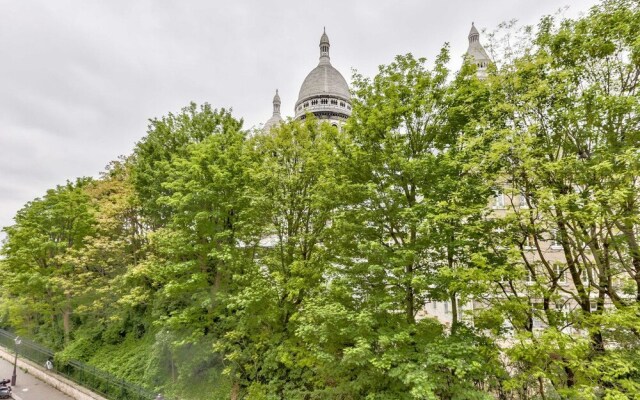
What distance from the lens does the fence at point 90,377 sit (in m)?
20.1

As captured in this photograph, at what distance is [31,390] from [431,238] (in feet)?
113

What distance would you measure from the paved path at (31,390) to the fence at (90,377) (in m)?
1.21

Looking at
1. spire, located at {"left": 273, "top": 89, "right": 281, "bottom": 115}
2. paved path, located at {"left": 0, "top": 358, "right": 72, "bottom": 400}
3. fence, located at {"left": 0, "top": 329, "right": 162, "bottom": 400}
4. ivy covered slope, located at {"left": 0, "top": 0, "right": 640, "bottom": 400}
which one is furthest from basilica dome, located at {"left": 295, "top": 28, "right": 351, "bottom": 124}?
paved path, located at {"left": 0, "top": 358, "right": 72, "bottom": 400}

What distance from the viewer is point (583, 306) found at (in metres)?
10.6

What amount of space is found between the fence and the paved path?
47.5 inches

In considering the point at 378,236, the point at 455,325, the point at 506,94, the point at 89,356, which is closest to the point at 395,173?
the point at 378,236

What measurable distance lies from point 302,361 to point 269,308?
9.34 ft

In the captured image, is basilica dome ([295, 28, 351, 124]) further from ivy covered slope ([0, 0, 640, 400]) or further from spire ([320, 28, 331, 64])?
ivy covered slope ([0, 0, 640, 400])

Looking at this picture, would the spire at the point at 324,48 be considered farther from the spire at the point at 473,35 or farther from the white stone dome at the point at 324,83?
the spire at the point at 473,35

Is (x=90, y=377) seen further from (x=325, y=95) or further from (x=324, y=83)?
(x=324, y=83)

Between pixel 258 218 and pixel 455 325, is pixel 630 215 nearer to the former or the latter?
pixel 455 325

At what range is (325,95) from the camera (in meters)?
67.1

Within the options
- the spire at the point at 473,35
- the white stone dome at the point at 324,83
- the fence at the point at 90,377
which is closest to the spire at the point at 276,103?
the white stone dome at the point at 324,83

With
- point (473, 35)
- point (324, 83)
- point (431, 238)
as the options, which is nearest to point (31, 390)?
point (431, 238)
